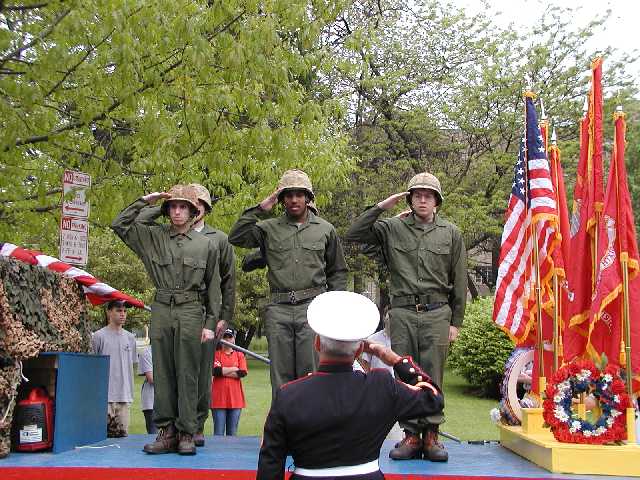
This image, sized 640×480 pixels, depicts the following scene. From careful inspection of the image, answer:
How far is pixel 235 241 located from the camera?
21.4ft

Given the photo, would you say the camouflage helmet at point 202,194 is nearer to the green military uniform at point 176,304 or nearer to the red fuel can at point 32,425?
the green military uniform at point 176,304

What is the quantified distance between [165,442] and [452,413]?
34.0 ft

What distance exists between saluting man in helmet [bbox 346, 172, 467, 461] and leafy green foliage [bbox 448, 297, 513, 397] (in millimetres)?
10412

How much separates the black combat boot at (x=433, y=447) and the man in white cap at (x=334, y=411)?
2.81 meters

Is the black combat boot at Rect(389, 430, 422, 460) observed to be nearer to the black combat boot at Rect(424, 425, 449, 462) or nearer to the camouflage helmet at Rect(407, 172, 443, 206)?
the black combat boot at Rect(424, 425, 449, 462)

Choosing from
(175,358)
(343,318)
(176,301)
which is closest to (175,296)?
(176,301)

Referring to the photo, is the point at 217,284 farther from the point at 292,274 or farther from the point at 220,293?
the point at 292,274

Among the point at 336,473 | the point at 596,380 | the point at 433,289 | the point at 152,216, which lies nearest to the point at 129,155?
the point at 152,216

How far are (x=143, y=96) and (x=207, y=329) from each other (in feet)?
8.15

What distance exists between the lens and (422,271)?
6.31 m

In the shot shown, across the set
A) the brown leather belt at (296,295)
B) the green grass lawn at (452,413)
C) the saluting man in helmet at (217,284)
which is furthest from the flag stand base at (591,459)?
the green grass lawn at (452,413)

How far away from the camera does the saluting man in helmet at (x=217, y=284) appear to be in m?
6.51

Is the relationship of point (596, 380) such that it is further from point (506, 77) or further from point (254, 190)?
point (506, 77)

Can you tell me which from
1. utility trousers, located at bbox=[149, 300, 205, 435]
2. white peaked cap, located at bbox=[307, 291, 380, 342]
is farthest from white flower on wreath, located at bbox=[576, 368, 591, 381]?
white peaked cap, located at bbox=[307, 291, 380, 342]
